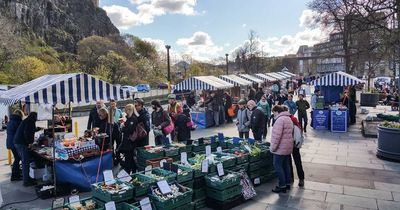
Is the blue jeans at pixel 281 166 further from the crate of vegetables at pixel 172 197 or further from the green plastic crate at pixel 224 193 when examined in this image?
the crate of vegetables at pixel 172 197

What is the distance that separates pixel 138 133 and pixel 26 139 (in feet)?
7.74

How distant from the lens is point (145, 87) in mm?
45406

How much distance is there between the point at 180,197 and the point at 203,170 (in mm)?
969

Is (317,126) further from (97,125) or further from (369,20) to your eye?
(97,125)

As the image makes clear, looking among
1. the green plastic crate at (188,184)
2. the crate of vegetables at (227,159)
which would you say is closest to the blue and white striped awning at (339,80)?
the crate of vegetables at (227,159)

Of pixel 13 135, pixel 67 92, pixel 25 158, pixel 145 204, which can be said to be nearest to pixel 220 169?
pixel 145 204

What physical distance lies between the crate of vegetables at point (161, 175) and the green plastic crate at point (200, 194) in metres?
0.61

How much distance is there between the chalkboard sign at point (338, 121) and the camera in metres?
14.1

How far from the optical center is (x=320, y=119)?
14.7 meters

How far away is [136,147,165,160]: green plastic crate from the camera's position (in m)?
7.45

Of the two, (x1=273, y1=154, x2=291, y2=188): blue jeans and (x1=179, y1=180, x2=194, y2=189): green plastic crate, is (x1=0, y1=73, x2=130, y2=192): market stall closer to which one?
(x1=179, y1=180, x2=194, y2=189): green plastic crate

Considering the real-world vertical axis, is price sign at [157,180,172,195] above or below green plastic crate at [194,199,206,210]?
above

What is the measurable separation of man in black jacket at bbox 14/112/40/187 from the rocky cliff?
5483 centimetres

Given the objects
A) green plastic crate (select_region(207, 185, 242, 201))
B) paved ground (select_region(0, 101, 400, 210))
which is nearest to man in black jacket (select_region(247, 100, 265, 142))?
paved ground (select_region(0, 101, 400, 210))
